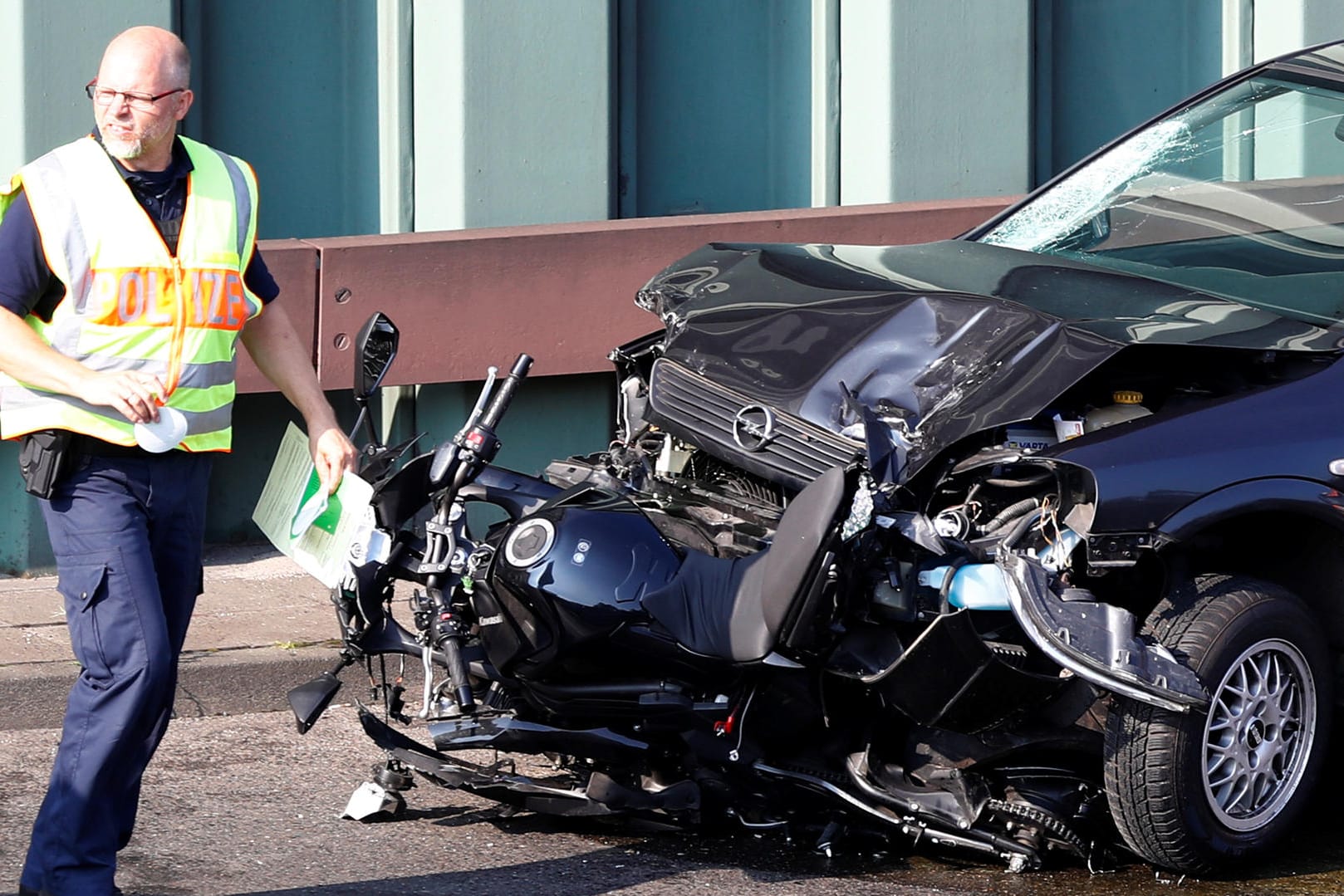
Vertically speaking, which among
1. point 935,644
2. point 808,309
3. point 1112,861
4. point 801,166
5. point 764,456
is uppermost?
point 801,166

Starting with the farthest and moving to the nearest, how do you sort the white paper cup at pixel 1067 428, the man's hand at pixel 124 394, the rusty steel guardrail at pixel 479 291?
the rusty steel guardrail at pixel 479 291, the white paper cup at pixel 1067 428, the man's hand at pixel 124 394

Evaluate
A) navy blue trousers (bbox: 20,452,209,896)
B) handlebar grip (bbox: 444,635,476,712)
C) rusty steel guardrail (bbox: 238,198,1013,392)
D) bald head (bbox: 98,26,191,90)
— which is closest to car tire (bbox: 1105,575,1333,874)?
handlebar grip (bbox: 444,635,476,712)

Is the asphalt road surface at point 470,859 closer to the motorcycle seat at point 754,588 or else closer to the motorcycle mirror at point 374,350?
the motorcycle seat at point 754,588

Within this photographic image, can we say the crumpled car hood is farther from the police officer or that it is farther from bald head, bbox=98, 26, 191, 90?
bald head, bbox=98, 26, 191, 90

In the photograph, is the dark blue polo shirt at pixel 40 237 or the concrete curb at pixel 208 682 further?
the concrete curb at pixel 208 682

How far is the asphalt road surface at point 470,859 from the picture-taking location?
14.8ft

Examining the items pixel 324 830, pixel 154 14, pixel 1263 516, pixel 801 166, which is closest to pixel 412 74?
pixel 154 14

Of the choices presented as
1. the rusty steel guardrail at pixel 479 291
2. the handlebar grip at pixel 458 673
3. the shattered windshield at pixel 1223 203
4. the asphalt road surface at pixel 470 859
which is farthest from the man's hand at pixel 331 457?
the rusty steel guardrail at pixel 479 291

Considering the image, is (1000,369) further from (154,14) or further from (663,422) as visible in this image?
(154,14)

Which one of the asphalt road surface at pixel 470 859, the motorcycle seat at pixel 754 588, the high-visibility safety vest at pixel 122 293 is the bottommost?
the asphalt road surface at pixel 470 859

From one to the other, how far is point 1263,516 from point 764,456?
3.93ft

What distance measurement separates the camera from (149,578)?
3.99 m

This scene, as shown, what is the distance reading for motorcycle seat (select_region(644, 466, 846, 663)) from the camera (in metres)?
4.25

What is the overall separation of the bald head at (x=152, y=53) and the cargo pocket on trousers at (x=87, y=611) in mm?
992
